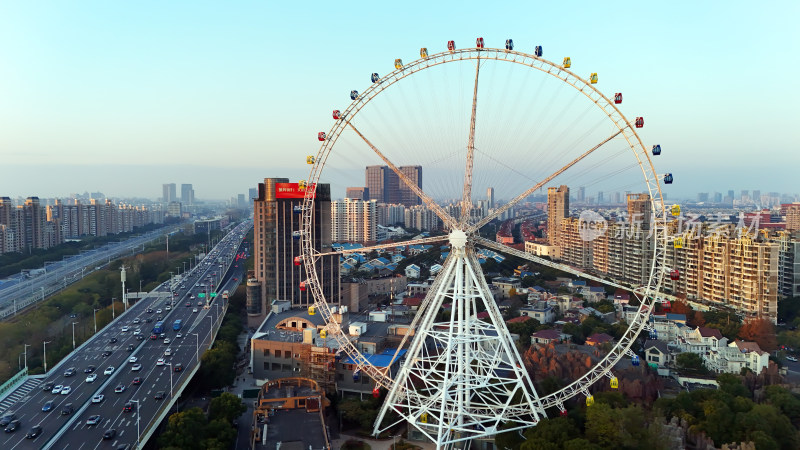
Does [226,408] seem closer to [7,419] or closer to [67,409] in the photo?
[67,409]

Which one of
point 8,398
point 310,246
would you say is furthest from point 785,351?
point 8,398

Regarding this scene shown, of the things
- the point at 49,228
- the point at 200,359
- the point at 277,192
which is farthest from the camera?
the point at 49,228

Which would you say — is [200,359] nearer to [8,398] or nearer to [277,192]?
[8,398]

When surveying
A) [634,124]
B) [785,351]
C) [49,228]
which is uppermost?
[634,124]

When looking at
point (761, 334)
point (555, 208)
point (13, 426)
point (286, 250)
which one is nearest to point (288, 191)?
point (286, 250)

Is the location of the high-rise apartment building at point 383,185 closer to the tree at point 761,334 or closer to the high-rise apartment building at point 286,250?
the high-rise apartment building at point 286,250

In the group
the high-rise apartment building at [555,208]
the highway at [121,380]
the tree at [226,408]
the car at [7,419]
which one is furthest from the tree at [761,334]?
the high-rise apartment building at [555,208]
